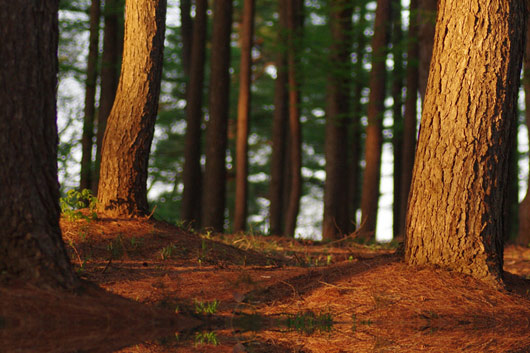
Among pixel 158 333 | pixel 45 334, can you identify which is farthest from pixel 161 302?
pixel 45 334

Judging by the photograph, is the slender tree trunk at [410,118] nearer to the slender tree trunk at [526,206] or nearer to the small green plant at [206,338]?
the slender tree trunk at [526,206]

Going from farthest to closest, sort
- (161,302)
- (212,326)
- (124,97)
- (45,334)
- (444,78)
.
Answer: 1. (124,97)
2. (444,78)
3. (161,302)
4. (212,326)
5. (45,334)

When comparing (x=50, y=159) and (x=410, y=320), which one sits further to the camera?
(x=410, y=320)

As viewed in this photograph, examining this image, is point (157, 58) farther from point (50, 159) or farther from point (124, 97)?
point (50, 159)

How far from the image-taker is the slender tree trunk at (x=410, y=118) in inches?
576

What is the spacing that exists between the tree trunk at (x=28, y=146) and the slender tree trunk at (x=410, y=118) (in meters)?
11.3

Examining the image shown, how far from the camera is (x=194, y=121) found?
1485 cm

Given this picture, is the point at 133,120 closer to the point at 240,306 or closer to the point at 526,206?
the point at 240,306

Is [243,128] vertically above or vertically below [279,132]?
below

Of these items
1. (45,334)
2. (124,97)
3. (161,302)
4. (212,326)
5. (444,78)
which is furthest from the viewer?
(124,97)

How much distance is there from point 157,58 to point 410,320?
513 centimetres

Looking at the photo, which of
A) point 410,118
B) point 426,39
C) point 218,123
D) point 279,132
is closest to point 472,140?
point 426,39

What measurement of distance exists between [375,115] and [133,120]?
7123 mm

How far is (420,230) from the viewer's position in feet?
20.1
